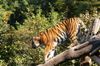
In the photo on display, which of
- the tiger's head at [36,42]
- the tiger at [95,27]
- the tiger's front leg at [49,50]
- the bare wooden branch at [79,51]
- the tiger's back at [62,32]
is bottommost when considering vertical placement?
the bare wooden branch at [79,51]

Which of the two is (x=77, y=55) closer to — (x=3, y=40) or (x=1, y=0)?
(x=3, y=40)

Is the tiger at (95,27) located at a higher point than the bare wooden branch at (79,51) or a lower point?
higher

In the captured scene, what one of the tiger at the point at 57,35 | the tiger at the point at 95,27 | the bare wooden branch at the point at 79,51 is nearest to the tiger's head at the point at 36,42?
the tiger at the point at 57,35

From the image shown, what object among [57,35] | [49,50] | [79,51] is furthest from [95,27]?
[57,35]

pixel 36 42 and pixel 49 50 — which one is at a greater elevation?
pixel 36 42

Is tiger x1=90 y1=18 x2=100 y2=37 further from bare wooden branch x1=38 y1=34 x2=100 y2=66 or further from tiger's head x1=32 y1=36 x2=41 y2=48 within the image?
tiger's head x1=32 y1=36 x2=41 y2=48

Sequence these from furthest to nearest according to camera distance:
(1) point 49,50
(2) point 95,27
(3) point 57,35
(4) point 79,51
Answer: (3) point 57,35
(1) point 49,50
(2) point 95,27
(4) point 79,51

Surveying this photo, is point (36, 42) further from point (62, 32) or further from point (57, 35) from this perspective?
point (62, 32)

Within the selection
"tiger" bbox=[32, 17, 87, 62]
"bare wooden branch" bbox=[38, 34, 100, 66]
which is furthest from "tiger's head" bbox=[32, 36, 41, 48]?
"bare wooden branch" bbox=[38, 34, 100, 66]

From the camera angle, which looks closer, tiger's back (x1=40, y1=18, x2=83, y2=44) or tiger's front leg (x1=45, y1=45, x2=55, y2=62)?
tiger's front leg (x1=45, y1=45, x2=55, y2=62)

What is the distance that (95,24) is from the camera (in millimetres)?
2609

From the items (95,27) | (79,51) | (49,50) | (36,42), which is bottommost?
(79,51)

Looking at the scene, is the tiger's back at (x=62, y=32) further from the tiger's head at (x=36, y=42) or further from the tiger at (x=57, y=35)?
the tiger's head at (x=36, y=42)

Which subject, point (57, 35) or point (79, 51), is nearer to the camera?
point (79, 51)
